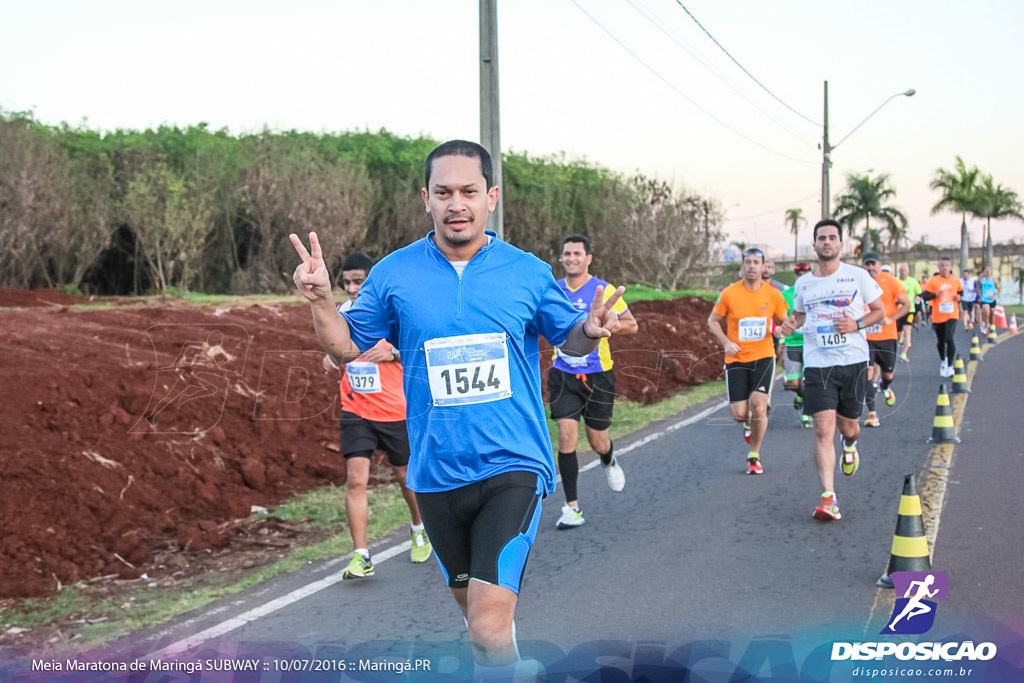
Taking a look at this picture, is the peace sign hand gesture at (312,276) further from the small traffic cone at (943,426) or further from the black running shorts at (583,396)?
the small traffic cone at (943,426)

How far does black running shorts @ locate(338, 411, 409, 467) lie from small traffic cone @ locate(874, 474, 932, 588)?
311cm

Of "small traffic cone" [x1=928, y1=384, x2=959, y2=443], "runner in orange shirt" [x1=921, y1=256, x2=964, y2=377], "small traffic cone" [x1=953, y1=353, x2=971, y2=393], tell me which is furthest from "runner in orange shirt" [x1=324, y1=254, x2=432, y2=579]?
"runner in orange shirt" [x1=921, y1=256, x2=964, y2=377]

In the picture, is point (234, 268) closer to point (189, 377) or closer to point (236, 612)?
point (189, 377)

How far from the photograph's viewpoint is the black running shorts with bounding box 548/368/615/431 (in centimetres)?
762

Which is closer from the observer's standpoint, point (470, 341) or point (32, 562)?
point (470, 341)

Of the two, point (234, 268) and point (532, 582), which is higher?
point (234, 268)

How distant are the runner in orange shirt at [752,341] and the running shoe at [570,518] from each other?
259 centimetres

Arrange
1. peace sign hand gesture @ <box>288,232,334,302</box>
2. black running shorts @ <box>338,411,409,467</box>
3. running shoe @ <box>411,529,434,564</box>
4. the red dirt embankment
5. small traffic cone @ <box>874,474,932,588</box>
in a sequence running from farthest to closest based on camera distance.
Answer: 1. the red dirt embankment
2. running shoe @ <box>411,529,434,564</box>
3. black running shorts @ <box>338,411,409,467</box>
4. small traffic cone @ <box>874,474,932,588</box>
5. peace sign hand gesture @ <box>288,232,334,302</box>

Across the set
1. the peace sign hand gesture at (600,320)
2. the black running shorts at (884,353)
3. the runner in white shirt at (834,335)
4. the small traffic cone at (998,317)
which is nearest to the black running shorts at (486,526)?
the peace sign hand gesture at (600,320)

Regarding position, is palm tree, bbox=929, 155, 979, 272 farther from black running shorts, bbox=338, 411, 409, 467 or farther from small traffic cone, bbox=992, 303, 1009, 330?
black running shorts, bbox=338, 411, 409, 467

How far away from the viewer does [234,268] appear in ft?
124

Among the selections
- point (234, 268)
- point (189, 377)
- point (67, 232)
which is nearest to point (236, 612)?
point (189, 377)

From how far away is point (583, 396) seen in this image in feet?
25.0

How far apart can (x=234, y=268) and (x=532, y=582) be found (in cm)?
3384
